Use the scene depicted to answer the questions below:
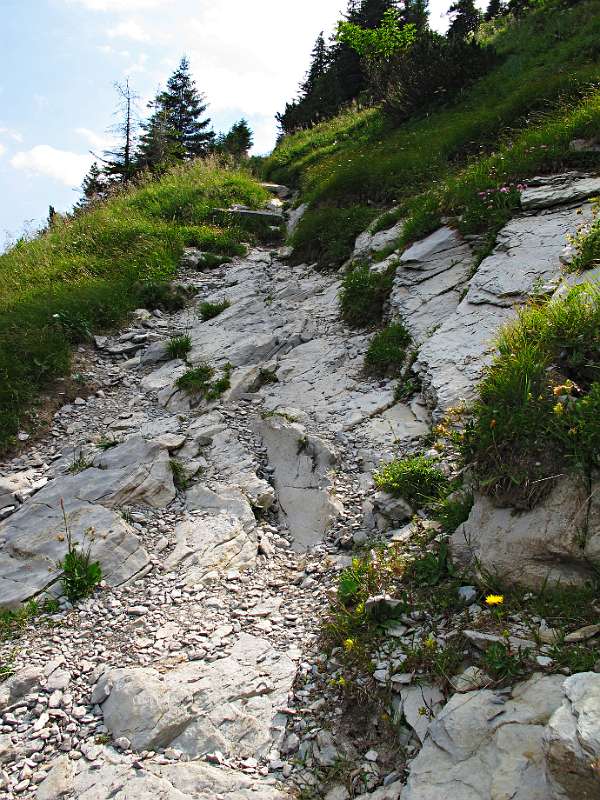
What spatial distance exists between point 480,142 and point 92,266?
10.8m

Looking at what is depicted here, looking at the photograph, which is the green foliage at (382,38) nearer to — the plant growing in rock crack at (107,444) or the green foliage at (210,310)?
the green foliage at (210,310)

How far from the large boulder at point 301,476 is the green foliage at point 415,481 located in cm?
82

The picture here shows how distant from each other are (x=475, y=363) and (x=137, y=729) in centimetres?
575

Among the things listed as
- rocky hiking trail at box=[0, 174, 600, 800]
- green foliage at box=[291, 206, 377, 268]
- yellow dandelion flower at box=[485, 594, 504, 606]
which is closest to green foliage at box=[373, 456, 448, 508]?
rocky hiking trail at box=[0, 174, 600, 800]

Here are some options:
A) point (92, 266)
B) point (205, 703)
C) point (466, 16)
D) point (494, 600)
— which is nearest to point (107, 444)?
point (205, 703)

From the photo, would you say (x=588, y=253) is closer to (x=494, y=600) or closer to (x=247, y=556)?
(x=494, y=600)

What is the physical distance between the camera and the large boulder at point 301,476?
6.64m

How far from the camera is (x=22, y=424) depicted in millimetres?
9227

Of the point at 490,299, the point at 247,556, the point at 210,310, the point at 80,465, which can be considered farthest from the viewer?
the point at 210,310

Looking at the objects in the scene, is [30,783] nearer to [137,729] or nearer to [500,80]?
[137,729]

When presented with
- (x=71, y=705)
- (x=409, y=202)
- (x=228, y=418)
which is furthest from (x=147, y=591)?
(x=409, y=202)

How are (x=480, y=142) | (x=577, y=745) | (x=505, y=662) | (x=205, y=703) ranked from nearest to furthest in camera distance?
(x=577, y=745)
(x=505, y=662)
(x=205, y=703)
(x=480, y=142)

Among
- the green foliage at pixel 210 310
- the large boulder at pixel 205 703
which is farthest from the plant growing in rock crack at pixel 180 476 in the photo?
the green foliage at pixel 210 310

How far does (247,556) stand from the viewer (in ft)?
20.8
